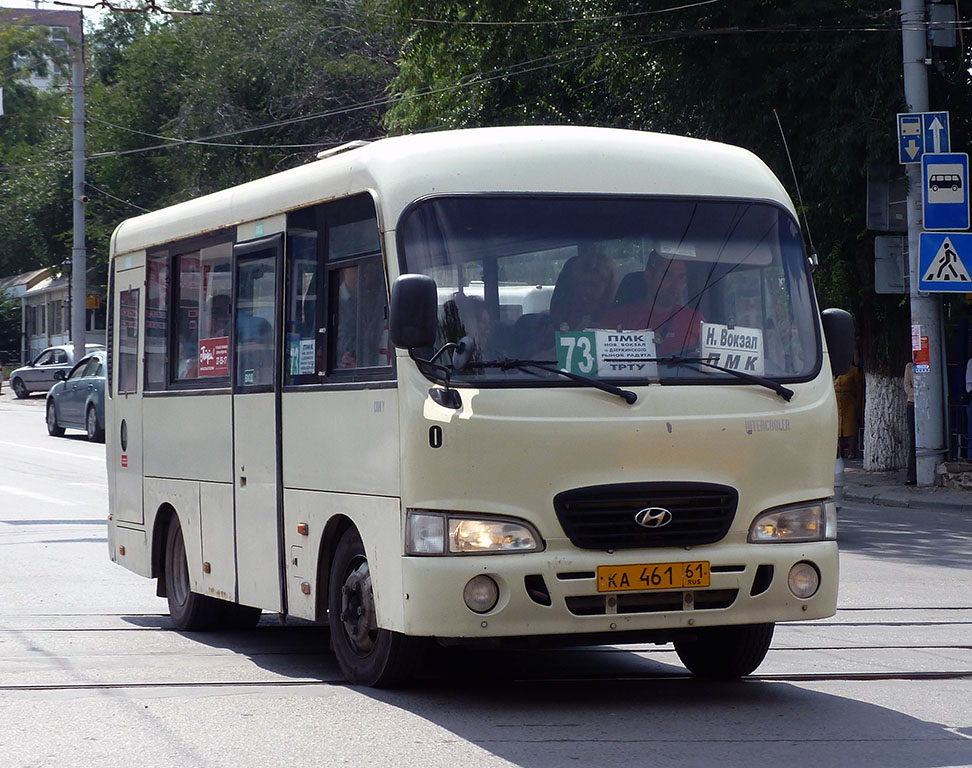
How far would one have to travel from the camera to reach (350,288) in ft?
25.9

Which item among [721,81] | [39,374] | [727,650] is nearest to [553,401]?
[727,650]

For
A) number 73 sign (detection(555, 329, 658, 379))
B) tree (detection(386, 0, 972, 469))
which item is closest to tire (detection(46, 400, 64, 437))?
tree (detection(386, 0, 972, 469))

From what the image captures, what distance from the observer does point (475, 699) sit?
24.7ft

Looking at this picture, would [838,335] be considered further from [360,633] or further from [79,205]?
[79,205]

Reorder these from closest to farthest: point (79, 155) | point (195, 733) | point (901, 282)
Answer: point (195, 733), point (901, 282), point (79, 155)

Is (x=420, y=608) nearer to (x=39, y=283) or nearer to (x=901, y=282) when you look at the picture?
(x=901, y=282)

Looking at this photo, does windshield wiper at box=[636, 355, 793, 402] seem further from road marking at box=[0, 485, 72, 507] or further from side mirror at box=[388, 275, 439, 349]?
road marking at box=[0, 485, 72, 507]

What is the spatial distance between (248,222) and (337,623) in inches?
95.2

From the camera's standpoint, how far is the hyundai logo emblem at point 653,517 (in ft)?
23.2

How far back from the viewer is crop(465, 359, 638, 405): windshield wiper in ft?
23.2

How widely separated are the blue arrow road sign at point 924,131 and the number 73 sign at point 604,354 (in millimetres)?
13796

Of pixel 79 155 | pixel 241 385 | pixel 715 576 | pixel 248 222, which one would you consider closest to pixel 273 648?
pixel 241 385

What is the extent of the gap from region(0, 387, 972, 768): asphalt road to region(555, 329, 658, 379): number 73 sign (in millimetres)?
1465

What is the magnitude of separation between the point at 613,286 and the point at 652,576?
129cm
